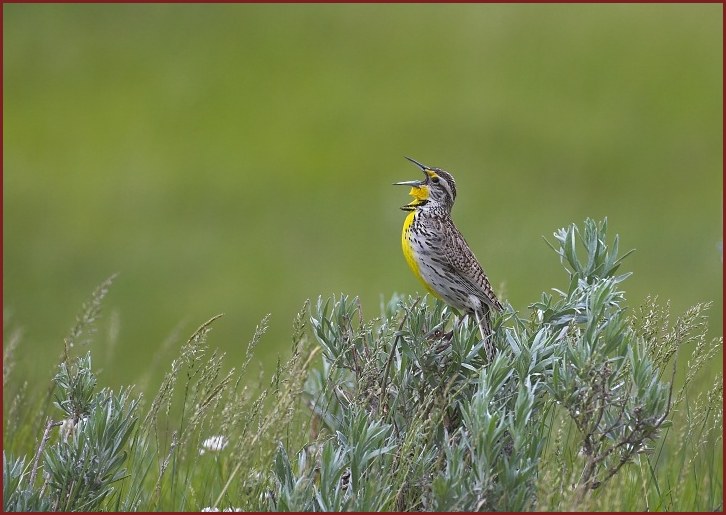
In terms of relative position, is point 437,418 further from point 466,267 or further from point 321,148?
point 321,148

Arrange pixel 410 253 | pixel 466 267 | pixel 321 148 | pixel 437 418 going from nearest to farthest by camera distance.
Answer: pixel 437 418, pixel 466 267, pixel 410 253, pixel 321 148

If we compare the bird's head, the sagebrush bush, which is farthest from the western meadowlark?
the sagebrush bush

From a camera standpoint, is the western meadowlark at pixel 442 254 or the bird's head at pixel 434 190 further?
the bird's head at pixel 434 190

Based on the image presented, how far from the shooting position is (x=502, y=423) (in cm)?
349

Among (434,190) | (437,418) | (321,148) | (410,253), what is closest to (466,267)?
(410,253)

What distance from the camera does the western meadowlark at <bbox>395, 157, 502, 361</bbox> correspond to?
16.4 feet

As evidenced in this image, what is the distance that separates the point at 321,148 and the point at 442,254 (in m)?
9.57

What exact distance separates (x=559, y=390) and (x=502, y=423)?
0.28 meters

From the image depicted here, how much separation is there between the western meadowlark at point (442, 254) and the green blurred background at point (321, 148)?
18.8ft

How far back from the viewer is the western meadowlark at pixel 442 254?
499 centimetres

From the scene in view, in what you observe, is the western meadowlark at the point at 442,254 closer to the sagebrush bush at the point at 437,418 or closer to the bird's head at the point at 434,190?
the bird's head at the point at 434,190

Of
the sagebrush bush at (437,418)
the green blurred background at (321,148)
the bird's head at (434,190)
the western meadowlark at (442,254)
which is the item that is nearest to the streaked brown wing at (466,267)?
the western meadowlark at (442,254)

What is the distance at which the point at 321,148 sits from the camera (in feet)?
48.0

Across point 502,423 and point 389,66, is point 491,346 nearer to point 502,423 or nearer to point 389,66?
point 502,423
